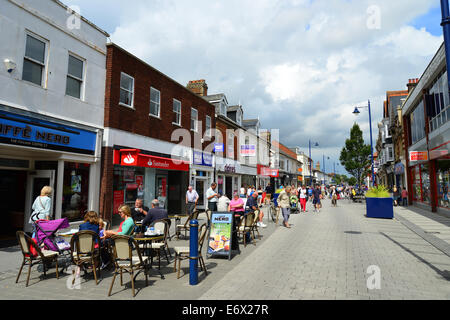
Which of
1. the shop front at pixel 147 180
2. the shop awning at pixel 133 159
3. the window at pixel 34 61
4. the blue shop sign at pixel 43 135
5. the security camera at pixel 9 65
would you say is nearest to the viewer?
the blue shop sign at pixel 43 135

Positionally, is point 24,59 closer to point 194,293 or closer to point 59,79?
point 59,79

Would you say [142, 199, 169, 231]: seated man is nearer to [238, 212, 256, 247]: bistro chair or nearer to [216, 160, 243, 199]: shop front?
[238, 212, 256, 247]: bistro chair

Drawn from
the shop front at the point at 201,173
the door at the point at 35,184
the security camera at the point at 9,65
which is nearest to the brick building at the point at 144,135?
the shop front at the point at 201,173

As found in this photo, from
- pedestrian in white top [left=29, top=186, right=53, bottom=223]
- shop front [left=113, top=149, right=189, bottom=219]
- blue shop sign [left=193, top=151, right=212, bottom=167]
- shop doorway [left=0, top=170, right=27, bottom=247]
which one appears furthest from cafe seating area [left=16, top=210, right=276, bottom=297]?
blue shop sign [left=193, top=151, right=212, bottom=167]

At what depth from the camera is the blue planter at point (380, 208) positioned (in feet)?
49.4

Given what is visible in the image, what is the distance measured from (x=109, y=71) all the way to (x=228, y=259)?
9.15 metres

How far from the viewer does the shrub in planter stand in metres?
15.1

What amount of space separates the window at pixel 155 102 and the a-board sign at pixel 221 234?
869 cm

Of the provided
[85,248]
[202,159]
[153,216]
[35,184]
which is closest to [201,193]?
[202,159]

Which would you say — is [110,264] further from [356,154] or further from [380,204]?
[356,154]

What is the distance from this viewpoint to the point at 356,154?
3841 centimetres

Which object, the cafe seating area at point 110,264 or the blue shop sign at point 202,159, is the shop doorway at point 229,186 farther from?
the cafe seating area at point 110,264

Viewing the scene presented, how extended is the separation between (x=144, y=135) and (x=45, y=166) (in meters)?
4.73
